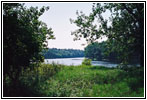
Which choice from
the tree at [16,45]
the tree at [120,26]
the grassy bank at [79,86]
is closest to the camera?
the tree at [16,45]

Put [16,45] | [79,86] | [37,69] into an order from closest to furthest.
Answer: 1. [16,45]
2. [79,86]
3. [37,69]

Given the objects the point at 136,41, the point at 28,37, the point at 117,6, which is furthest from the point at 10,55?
the point at 136,41

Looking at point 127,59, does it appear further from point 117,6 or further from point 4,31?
point 4,31

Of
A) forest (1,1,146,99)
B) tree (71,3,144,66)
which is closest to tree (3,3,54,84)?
forest (1,1,146,99)

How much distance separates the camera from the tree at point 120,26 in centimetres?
1888

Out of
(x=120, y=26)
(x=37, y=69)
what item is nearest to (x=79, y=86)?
(x=37, y=69)

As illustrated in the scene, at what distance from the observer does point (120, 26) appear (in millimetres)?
19531

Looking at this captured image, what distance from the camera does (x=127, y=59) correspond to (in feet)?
73.4

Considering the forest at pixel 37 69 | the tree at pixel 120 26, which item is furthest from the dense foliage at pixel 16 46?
the tree at pixel 120 26

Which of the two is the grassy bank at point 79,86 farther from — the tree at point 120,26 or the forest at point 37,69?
the tree at point 120,26

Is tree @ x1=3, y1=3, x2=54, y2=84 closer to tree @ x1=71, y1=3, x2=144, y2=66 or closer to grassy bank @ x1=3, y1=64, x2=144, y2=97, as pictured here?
grassy bank @ x1=3, y1=64, x2=144, y2=97

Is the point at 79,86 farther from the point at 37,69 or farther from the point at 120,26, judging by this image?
the point at 120,26

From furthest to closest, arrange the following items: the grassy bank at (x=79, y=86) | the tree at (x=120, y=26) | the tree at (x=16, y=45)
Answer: the tree at (x=120, y=26)
the grassy bank at (x=79, y=86)
the tree at (x=16, y=45)

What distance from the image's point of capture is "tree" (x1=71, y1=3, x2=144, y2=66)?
18875mm
